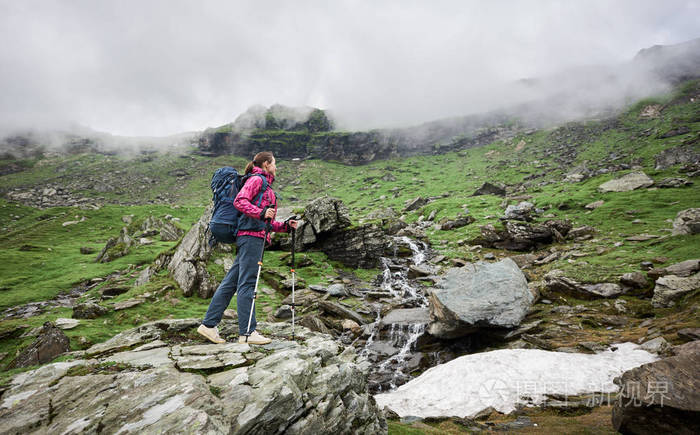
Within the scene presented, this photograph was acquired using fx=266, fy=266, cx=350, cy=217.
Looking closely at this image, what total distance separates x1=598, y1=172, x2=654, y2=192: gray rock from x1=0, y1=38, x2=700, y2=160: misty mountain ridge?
114 metres

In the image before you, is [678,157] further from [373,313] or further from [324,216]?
[373,313]

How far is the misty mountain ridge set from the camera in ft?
473

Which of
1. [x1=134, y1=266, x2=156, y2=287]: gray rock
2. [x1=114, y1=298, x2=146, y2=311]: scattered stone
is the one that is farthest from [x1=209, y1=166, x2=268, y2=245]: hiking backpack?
[x1=134, y1=266, x2=156, y2=287]: gray rock

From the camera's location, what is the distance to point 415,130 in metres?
184

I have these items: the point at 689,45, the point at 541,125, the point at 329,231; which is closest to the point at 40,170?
the point at 329,231

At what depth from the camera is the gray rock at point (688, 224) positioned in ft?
67.8

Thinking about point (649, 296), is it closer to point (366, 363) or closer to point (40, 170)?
point (366, 363)

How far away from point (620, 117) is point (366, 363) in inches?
6062

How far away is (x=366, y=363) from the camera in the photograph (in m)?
15.5

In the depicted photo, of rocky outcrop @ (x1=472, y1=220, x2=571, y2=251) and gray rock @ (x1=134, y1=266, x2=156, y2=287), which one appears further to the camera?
rocky outcrop @ (x1=472, y1=220, x2=571, y2=251)

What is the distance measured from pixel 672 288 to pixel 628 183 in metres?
39.4

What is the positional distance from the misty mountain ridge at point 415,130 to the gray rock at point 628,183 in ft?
373

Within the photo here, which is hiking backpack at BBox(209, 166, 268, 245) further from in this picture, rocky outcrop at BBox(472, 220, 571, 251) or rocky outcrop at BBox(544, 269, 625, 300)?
rocky outcrop at BBox(472, 220, 571, 251)

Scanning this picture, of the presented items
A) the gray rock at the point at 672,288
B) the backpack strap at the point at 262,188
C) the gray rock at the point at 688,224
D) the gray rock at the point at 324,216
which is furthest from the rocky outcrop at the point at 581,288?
the backpack strap at the point at 262,188
